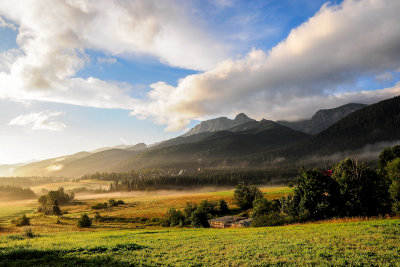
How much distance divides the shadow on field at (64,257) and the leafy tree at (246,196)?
89805 mm

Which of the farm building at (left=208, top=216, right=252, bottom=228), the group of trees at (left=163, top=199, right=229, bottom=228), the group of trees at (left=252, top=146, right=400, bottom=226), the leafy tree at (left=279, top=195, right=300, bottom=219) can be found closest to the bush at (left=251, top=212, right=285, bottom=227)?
the group of trees at (left=252, top=146, right=400, bottom=226)

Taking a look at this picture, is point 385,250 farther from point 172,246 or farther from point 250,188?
point 250,188

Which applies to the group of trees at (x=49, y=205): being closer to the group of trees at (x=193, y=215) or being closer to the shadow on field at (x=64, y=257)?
the group of trees at (x=193, y=215)

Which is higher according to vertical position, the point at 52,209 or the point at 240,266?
the point at 240,266

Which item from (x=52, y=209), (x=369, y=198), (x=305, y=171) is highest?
(x=305, y=171)

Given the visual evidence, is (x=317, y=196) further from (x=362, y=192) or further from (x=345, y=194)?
(x=362, y=192)

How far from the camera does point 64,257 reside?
2342 centimetres

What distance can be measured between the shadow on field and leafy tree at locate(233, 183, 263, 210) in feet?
295

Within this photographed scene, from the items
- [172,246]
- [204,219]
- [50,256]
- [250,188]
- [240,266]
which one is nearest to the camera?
[240,266]

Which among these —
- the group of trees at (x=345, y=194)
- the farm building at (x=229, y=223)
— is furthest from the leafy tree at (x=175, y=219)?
the group of trees at (x=345, y=194)

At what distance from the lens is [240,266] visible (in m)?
18.2

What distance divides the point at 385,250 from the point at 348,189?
32.0m

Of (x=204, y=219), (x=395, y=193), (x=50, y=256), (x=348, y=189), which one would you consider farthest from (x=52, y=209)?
(x=395, y=193)

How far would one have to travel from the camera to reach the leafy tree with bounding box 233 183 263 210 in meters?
109
